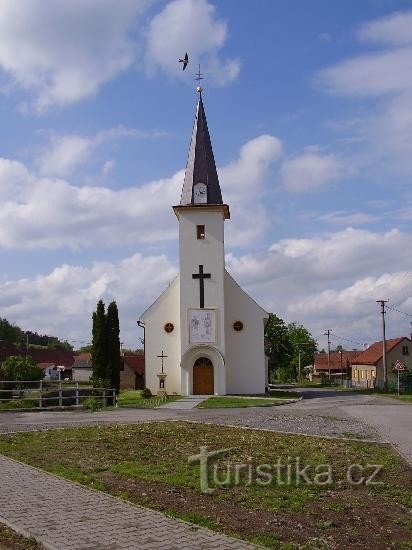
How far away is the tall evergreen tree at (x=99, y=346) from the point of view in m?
36.0

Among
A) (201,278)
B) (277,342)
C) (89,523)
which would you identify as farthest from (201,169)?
(277,342)

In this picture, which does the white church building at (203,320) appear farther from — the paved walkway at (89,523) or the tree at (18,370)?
the paved walkway at (89,523)

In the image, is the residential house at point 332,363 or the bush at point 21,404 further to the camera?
the residential house at point 332,363

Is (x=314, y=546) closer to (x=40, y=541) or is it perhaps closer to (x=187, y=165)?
(x=40, y=541)

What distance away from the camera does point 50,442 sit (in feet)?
44.5

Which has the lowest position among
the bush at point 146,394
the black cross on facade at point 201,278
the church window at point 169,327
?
the bush at point 146,394

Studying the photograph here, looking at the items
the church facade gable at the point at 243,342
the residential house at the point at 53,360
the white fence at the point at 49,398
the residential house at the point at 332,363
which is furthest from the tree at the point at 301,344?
the white fence at the point at 49,398

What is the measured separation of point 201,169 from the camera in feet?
135

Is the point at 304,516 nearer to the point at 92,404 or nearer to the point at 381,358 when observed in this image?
the point at 92,404

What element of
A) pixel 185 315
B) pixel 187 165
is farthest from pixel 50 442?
pixel 187 165

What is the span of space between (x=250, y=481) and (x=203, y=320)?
2890 centimetres

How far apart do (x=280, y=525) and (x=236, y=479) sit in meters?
2.49

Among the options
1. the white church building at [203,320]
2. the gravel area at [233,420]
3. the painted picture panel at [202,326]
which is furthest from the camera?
the white church building at [203,320]

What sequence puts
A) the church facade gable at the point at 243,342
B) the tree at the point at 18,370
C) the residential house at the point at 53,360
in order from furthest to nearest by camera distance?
the residential house at the point at 53,360
the church facade gable at the point at 243,342
the tree at the point at 18,370
